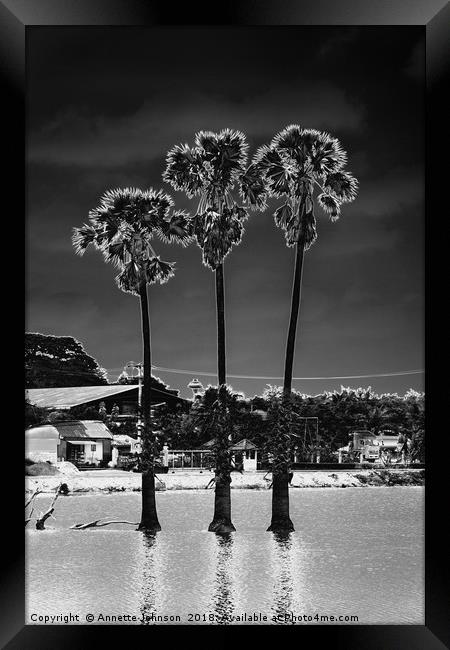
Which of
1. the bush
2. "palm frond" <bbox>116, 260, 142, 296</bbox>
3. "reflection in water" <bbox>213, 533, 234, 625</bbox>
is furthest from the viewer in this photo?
"palm frond" <bbox>116, 260, 142, 296</bbox>

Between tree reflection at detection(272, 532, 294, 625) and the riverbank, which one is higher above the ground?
the riverbank

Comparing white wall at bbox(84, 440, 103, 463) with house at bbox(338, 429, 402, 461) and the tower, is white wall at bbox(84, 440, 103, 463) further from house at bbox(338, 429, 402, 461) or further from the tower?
house at bbox(338, 429, 402, 461)

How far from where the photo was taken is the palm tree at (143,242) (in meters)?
6.26

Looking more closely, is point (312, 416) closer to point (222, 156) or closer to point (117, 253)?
point (117, 253)

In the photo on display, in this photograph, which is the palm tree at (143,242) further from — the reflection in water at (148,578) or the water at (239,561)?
the water at (239,561)

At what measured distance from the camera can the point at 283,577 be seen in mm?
5961

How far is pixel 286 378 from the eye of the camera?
20.6 feet

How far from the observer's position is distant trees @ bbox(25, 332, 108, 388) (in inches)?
236

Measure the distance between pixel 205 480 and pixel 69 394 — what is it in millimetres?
1455

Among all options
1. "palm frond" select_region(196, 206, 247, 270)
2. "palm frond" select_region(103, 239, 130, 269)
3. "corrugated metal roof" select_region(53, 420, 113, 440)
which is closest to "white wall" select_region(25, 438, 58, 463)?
"corrugated metal roof" select_region(53, 420, 113, 440)

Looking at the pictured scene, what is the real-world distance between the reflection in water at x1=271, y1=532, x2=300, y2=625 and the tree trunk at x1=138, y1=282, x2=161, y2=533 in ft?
3.57

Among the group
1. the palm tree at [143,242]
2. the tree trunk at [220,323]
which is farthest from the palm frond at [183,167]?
the tree trunk at [220,323]

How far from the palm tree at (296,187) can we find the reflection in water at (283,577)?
0.48ft
